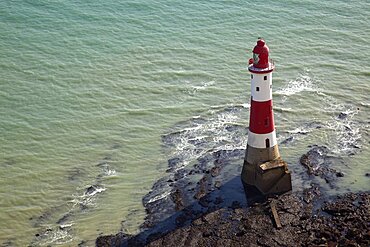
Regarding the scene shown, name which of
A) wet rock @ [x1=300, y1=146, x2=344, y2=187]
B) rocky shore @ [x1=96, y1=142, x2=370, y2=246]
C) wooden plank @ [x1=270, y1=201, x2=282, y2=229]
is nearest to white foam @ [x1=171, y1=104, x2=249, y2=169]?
rocky shore @ [x1=96, y1=142, x2=370, y2=246]

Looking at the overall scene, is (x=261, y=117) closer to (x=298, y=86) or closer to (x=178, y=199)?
(x=178, y=199)

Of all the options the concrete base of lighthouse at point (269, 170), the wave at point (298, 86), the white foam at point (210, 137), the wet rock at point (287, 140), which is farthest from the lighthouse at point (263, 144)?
the wave at point (298, 86)

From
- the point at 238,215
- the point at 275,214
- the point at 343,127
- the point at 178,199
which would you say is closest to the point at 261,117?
the point at 275,214

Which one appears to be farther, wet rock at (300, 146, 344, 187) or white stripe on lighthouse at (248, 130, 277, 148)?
wet rock at (300, 146, 344, 187)

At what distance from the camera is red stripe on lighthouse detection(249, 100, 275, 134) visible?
2381 cm

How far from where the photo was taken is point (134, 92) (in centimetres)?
3369

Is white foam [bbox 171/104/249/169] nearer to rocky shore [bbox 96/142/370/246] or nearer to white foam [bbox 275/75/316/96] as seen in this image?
rocky shore [bbox 96/142/370/246]

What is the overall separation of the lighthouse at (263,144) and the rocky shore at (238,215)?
517 millimetres

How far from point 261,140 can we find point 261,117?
1044 millimetres

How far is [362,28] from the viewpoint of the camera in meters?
40.5

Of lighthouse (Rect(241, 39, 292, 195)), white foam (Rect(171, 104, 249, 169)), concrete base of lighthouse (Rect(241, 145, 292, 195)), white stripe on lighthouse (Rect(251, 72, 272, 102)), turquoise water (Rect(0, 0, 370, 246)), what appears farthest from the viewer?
white foam (Rect(171, 104, 249, 169))

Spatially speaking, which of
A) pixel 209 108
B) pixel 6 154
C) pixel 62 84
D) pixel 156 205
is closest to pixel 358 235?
pixel 156 205

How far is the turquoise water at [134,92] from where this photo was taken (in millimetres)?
26047

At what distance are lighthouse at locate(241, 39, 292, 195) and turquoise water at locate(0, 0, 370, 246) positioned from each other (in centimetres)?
240
